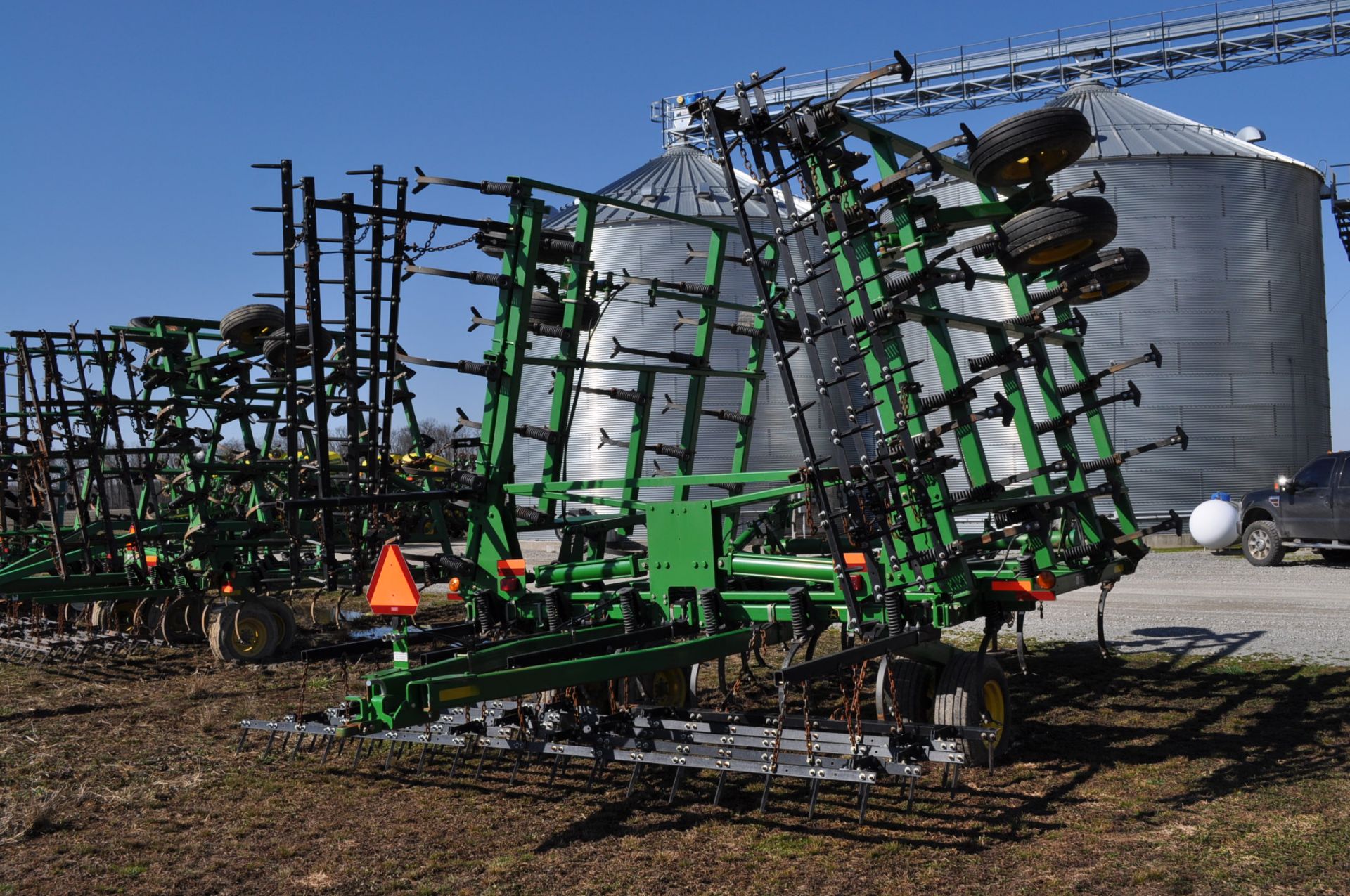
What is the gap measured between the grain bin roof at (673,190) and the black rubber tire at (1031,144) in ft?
55.5

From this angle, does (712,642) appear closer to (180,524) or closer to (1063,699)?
(1063,699)

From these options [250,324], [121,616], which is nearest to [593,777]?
[250,324]

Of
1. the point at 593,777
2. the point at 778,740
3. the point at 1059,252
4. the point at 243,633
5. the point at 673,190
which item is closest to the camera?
the point at 778,740

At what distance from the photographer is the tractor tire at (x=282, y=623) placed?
12.0 meters

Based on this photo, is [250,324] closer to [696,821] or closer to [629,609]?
[629,609]

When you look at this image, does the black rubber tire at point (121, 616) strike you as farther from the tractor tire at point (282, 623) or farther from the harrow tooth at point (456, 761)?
the harrow tooth at point (456, 761)

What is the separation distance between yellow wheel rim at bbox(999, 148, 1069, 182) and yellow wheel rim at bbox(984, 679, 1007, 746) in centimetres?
291

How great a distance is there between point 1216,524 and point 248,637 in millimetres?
15288

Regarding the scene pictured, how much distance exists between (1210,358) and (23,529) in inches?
769

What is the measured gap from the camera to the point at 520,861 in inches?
207

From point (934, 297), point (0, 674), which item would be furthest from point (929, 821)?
point (0, 674)

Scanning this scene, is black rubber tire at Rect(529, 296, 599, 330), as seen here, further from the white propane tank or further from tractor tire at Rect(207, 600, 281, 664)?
the white propane tank

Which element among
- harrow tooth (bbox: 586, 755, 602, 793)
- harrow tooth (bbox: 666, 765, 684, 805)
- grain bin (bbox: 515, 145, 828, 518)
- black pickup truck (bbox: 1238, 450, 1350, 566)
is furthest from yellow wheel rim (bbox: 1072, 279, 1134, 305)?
grain bin (bbox: 515, 145, 828, 518)

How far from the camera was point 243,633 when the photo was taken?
1155 centimetres
